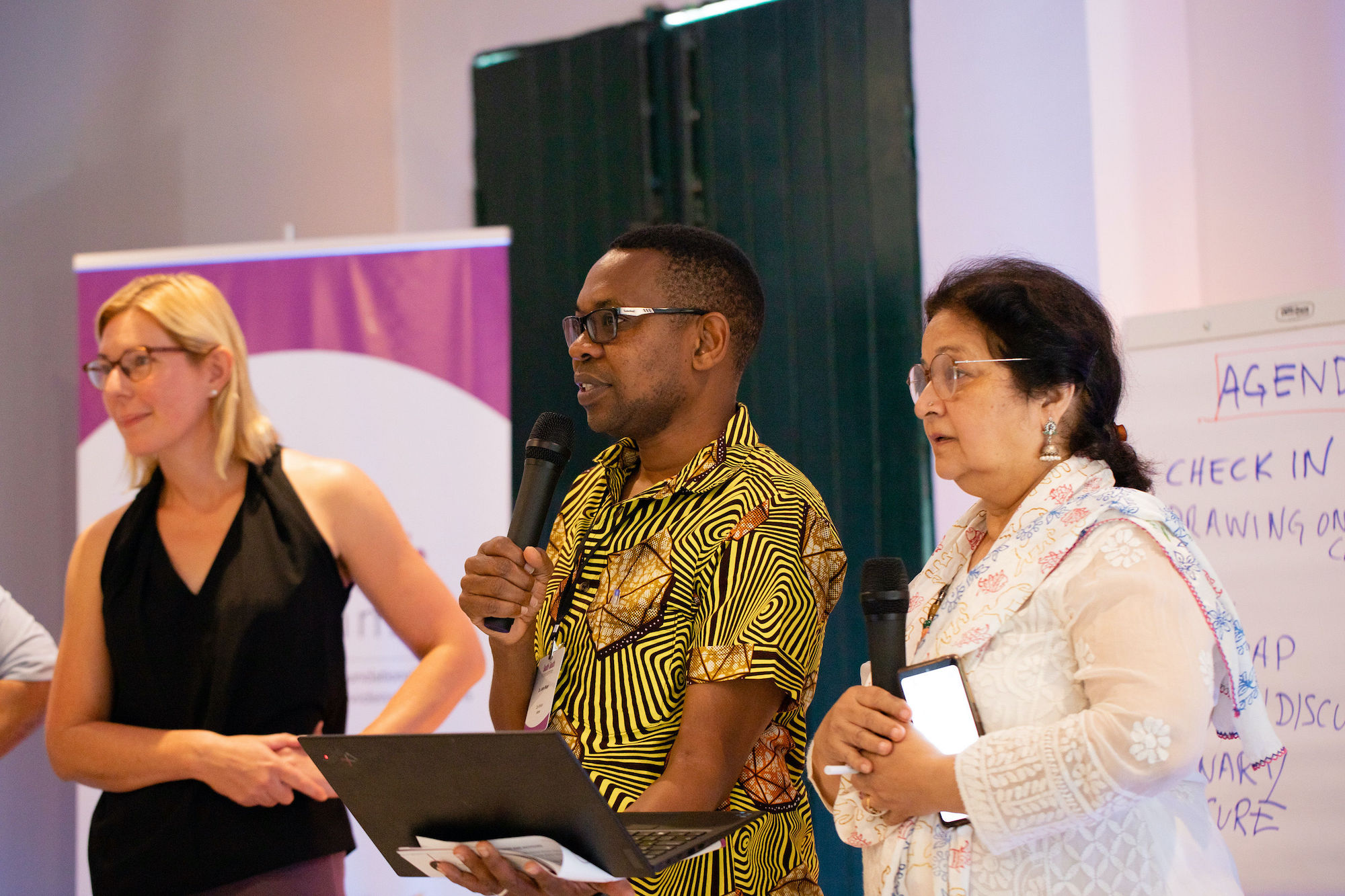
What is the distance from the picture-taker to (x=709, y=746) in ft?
5.22

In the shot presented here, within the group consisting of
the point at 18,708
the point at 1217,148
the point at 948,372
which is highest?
the point at 1217,148

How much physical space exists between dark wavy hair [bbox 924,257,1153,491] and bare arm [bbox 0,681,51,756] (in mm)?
2364

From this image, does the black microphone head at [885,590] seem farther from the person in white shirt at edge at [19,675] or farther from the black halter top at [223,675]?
the person in white shirt at edge at [19,675]

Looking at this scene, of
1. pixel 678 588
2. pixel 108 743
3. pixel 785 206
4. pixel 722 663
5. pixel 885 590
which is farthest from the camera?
pixel 785 206

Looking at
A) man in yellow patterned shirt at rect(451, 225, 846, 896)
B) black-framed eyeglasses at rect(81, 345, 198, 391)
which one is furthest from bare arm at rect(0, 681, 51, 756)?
man in yellow patterned shirt at rect(451, 225, 846, 896)

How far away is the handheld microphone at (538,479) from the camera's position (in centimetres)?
166

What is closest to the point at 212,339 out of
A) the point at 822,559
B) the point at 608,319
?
the point at 608,319

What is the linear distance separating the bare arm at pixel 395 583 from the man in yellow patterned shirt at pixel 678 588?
63 cm

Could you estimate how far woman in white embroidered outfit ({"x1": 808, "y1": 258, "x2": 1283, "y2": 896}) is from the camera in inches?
49.2

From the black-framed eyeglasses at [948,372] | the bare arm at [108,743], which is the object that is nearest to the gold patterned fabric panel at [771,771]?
the black-framed eyeglasses at [948,372]

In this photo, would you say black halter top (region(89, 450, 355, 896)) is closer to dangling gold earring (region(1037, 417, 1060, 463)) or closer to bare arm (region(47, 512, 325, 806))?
bare arm (region(47, 512, 325, 806))

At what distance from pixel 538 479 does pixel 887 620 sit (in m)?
0.59

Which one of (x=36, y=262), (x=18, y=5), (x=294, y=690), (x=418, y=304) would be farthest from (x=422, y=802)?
(x=18, y=5)

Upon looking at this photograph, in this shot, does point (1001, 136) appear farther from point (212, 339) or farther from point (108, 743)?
point (108, 743)
